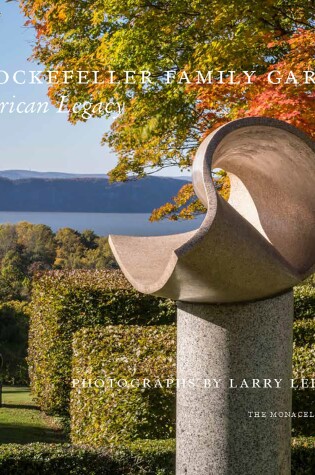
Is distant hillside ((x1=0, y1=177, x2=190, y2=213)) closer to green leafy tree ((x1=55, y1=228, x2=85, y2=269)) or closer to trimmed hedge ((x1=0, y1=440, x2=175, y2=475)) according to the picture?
green leafy tree ((x1=55, y1=228, x2=85, y2=269))

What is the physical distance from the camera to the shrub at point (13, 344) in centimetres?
1673

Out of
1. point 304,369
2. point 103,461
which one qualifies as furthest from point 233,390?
point 304,369

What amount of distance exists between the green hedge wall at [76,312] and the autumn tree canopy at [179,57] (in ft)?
11.0

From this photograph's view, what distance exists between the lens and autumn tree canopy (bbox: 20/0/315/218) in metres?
10.5

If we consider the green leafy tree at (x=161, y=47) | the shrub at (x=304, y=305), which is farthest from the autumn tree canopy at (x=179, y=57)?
the shrub at (x=304, y=305)

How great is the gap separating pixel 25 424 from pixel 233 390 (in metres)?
7.34

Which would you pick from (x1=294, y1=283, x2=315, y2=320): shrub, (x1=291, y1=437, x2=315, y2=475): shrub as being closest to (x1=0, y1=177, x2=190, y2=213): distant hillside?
(x1=294, y1=283, x2=315, y2=320): shrub

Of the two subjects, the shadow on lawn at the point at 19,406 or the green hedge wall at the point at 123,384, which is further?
the shadow on lawn at the point at 19,406

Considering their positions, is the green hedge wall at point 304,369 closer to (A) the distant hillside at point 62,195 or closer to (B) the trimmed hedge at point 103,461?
(B) the trimmed hedge at point 103,461

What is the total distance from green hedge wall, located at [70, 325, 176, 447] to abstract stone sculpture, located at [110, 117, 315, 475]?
2366 mm

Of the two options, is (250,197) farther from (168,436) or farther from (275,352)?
(168,436)

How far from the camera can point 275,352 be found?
439 centimetres

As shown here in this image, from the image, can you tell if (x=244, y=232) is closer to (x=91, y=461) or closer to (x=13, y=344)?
(x=91, y=461)

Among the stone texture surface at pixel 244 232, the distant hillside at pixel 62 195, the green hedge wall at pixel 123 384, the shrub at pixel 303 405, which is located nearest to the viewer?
the stone texture surface at pixel 244 232
